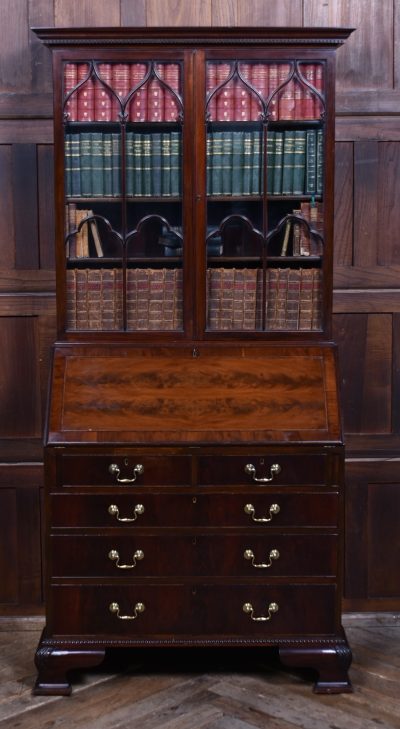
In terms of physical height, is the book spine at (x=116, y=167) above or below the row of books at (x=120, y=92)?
below

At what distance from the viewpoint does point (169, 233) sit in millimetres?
3084

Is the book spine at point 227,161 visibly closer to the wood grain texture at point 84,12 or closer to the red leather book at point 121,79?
the red leather book at point 121,79

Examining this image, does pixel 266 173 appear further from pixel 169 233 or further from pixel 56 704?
pixel 56 704

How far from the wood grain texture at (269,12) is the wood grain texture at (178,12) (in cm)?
13

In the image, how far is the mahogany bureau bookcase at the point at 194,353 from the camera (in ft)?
9.68

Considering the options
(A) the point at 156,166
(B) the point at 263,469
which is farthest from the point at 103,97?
(B) the point at 263,469

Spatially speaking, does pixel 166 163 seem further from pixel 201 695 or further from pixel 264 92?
pixel 201 695

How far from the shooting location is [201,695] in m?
2.99

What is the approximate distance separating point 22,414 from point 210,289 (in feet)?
3.18

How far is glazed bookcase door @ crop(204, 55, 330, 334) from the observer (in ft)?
9.93

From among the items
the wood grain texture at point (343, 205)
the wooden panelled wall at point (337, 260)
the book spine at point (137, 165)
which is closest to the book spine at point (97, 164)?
the book spine at point (137, 165)

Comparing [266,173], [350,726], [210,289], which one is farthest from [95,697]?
[266,173]

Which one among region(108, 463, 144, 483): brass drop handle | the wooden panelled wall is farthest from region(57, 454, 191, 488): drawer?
the wooden panelled wall

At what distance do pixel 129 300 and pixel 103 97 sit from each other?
2.25ft
